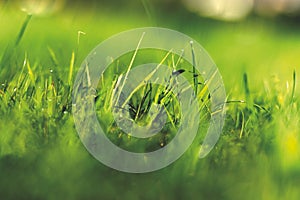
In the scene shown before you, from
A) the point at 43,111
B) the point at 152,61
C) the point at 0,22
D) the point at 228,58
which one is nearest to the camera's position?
the point at 43,111

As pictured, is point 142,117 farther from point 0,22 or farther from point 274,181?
point 0,22

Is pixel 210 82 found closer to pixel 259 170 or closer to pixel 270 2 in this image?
pixel 259 170

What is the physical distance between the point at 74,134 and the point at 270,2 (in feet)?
8.20

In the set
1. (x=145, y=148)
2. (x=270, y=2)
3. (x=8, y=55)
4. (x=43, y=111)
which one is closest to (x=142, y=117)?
(x=145, y=148)

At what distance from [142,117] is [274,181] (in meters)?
0.28

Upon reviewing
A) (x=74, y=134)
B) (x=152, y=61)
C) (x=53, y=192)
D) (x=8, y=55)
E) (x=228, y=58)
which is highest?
(x=228, y=58)

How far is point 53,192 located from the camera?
1.08 meters

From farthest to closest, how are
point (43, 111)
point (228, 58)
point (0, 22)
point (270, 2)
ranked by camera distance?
point (270, 2) < point (228, 58) < point (0, 22) < point (43, 111)

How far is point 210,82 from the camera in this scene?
1.31m

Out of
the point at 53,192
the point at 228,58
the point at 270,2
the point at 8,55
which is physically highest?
the point at 270,2

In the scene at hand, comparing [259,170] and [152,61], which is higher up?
[152,61]

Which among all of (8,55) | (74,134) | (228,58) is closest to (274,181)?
(74,134)

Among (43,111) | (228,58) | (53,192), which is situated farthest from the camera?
(228,58)

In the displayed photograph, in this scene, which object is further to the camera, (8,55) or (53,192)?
(8,55)
